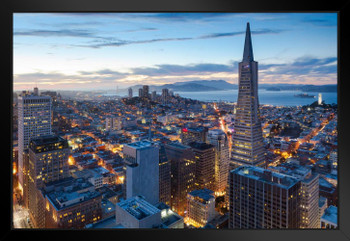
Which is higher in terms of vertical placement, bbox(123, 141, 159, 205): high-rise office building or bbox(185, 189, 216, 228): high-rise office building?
bbox(123, 141, 159, 205): high-rise office building

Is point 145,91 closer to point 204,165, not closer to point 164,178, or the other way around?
point 204,165

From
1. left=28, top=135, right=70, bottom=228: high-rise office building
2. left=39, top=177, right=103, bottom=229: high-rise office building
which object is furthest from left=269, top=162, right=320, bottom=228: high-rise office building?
left=28, top=135, right=70, bottom=228: high-rise office building

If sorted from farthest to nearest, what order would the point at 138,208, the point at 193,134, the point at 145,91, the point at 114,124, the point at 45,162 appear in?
the point at 114,124 < the point at 193,134 < the point at 145,91 < the point at 45,162 < the point at 138,208

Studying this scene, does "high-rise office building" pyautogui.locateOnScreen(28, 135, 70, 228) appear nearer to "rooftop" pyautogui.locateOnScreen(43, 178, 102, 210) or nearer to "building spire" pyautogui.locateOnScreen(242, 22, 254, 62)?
"rooftop" pyautogui.locateOnScreen(43, 178, 102, 210)

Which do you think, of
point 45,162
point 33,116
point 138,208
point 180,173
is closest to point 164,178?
point 180,173

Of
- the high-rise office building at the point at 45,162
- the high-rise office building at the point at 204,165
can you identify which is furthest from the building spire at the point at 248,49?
the high-rise office building at the point at 45,162

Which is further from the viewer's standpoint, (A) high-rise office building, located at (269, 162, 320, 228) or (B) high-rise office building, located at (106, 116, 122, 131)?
(B) high-rise office building, located at (106, 116, 122, 131)
